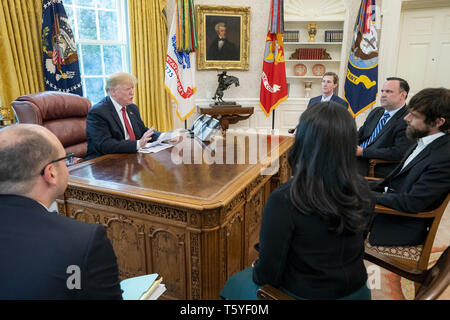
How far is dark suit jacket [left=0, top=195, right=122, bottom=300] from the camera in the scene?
0.70 meters

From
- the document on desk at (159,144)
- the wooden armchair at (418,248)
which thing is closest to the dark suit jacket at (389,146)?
the wooden armchair at (418,248)

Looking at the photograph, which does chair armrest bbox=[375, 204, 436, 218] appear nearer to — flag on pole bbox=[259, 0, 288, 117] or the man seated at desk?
the man seated at desk

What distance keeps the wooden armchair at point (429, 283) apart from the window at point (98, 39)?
4.24 metres

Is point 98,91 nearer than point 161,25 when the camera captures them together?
Yes

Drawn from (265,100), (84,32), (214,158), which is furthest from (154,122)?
(214,158)

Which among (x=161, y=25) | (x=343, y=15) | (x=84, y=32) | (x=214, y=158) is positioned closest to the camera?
(x=214, y=158)

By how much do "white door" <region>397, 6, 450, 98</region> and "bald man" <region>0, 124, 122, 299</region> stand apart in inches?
227

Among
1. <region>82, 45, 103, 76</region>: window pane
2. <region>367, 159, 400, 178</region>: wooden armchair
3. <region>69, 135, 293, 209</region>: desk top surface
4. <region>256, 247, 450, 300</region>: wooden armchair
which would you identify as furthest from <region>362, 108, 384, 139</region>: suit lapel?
<region>82, 45, 103, 76</region>: window pane

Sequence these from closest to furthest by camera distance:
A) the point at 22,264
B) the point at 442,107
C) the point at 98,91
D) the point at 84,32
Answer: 1. the point at 22,264
2. the point at 442,107
3. the point at 84,32
4. the point at 98,91

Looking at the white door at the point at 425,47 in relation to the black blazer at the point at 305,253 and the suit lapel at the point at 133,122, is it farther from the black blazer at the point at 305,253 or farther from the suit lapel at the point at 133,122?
the black blazer at the point at 305,253

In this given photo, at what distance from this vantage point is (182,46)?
4.70 meters

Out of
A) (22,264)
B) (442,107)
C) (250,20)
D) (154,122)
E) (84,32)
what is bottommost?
(154,122)

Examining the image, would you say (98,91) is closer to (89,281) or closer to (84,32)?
(84,32)

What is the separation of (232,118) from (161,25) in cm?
189
